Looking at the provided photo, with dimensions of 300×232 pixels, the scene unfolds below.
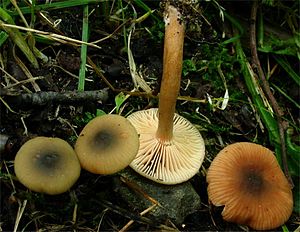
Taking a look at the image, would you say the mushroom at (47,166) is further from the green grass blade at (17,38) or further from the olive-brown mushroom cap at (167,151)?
the green grass blade at (17,38)

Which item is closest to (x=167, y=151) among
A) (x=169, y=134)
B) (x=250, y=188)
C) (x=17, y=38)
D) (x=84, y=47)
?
(x=169, y=134)

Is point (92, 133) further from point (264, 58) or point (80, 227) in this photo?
point (264, 58)

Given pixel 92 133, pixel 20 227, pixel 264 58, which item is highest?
pixel 264 58

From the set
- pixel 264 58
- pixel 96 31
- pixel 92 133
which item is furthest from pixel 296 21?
pixel 92 133

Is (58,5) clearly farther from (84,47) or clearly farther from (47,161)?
(47,161)

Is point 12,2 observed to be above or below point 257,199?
above

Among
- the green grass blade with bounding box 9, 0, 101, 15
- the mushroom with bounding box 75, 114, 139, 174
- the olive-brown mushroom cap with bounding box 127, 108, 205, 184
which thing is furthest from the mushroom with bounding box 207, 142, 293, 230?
the green grass blade with bounding box 9, 0, 101, 15
